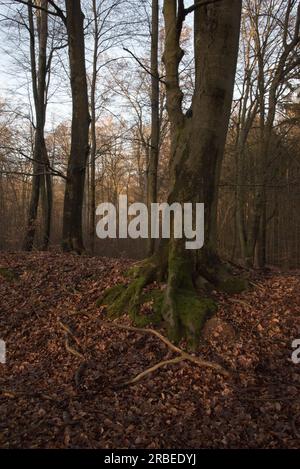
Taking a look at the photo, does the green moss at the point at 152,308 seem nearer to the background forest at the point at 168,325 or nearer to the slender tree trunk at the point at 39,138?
the background forest at the point at 168,325

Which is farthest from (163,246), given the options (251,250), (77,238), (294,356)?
(251,250)

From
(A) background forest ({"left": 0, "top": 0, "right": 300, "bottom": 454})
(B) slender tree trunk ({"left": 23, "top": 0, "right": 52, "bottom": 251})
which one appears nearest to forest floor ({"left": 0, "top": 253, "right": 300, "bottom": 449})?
(A) background forest ({"left": 0, "top": 0, "right": 300, "bottom": 454})

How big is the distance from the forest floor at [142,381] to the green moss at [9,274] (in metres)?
0.94

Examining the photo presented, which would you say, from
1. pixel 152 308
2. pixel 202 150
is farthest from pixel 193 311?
pixel 202 150

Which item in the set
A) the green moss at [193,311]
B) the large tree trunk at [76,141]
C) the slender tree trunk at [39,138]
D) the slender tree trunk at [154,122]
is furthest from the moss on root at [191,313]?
the slender tree trunk at [39,138]

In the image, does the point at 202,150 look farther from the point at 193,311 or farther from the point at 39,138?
the point at 39,138

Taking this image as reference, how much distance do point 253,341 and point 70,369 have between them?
Answer: 240cm

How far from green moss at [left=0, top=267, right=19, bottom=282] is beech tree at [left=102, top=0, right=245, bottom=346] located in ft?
8.19

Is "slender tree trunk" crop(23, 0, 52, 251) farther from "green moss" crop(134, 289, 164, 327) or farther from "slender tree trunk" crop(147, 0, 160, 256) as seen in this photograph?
"green moss" crop(134, 289, 164, 327)

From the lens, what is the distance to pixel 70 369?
214 inches

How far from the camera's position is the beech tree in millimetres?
6570

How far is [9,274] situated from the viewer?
848 centimetres

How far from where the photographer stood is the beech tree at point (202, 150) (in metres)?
6.57
